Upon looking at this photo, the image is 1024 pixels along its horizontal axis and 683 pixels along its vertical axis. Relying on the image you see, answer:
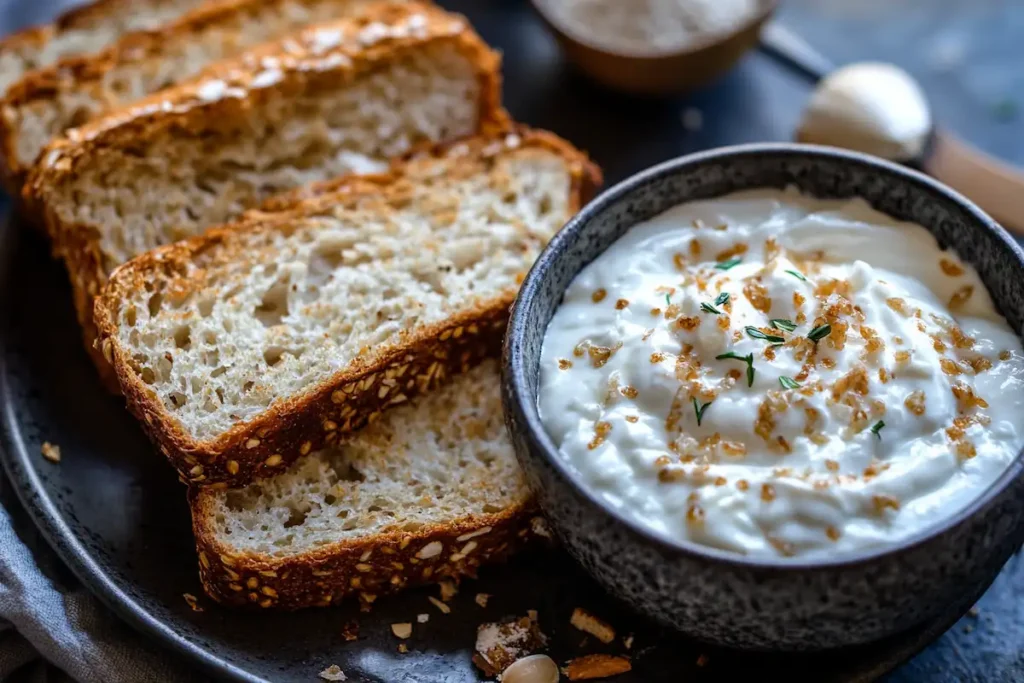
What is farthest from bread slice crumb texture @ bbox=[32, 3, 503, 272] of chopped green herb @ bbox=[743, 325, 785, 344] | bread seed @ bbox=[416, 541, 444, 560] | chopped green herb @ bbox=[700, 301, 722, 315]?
chopped green herb @ bbox=[743, 325, 785, 344]

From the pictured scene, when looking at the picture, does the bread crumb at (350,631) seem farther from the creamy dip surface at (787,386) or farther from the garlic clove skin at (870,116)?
the garlic clove skin at (870,116)

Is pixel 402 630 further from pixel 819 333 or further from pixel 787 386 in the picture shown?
pixel 819 333

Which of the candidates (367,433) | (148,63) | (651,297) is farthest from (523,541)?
(148,63)

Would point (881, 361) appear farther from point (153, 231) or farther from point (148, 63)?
point (148, 63)

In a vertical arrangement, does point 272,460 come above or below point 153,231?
below

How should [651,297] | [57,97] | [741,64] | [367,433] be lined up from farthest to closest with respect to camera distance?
1. [741,64]
2. [57,97]
3. [367,433]
4. [651,297]

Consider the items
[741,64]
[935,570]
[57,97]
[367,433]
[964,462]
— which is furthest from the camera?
[741,64]

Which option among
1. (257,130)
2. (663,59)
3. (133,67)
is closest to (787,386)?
(663,59)
